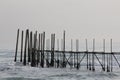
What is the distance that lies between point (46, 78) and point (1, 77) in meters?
4.16

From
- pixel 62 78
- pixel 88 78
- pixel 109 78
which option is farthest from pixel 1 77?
pixel 109 78

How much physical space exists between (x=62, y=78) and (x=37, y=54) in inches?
582

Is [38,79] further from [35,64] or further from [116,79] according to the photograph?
[35,64]

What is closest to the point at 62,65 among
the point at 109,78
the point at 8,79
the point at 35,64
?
the point at 35,64

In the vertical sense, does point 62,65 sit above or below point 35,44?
below

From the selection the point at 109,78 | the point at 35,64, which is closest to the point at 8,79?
the point at 109,78

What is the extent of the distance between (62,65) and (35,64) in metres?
3.59

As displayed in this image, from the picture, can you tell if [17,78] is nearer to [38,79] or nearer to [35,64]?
[38,79]

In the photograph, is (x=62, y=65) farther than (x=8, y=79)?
Yes

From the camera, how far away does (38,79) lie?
30875 mm

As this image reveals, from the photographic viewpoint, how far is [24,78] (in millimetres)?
31469

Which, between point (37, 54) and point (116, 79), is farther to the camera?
point (37, 54)

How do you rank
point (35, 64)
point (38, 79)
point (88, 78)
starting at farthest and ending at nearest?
point (35, 64) < point (88, 78) < point (38, 79)

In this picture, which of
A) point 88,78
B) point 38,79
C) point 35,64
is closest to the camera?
point 38,79
